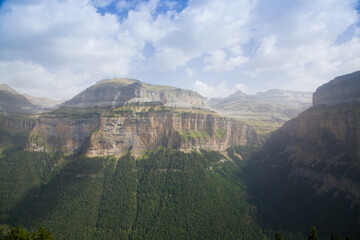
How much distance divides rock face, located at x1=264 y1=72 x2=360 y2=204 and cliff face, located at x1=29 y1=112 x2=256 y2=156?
192ft

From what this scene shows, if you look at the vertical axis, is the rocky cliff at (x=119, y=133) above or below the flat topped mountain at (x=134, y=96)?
below

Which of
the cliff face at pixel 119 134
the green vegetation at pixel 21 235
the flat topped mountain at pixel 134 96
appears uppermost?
the flat topped mountain at pixel 134 96

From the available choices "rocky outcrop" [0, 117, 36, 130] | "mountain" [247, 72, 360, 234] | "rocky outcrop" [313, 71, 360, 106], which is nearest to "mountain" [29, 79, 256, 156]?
"rocky outcrop" [0, 117, 36, 130]

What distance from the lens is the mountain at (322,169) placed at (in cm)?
7550

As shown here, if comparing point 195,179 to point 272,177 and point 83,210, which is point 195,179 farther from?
point 83,210

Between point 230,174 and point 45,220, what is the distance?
10438 cm

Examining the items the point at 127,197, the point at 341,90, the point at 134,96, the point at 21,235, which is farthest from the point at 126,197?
the point at 341,90

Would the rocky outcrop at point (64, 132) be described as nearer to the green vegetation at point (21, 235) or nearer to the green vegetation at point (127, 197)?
the green vegetation at point (127, 197)

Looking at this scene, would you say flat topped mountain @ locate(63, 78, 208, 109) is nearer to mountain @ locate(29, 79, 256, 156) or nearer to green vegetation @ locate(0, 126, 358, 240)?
mountain @ locate(29, 79, 256, 156)

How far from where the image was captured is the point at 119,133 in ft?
427

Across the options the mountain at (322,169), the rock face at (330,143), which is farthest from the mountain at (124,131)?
the rock face at (330,143)

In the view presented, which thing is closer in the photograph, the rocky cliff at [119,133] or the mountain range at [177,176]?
the mountain range at [177,176]

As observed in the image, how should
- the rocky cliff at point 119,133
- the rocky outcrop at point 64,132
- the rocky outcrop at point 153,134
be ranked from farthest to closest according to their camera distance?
the rocky outcrop at point 64,132 → the rocky cliff at point 119,133 → the rocky outcrop at point 153,134

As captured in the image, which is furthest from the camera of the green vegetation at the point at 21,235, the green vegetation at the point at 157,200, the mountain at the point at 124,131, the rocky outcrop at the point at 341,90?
the mountain at the point at 124,131
